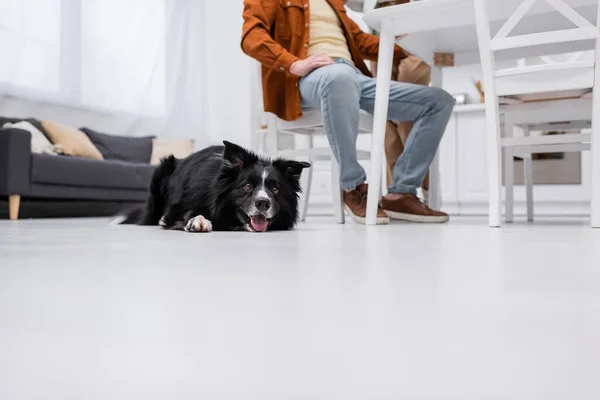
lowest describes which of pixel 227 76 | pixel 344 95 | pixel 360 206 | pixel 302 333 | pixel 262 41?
pixel 302 333

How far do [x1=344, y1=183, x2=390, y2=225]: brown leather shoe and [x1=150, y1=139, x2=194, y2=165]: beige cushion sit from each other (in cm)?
322

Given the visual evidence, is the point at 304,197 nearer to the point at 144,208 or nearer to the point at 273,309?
the point at 144,208

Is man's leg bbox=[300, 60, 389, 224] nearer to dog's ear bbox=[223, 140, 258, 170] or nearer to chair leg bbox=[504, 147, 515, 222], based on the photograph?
dog's ear bbox=[223, 140, 258, 170]

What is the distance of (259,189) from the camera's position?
1987 mm

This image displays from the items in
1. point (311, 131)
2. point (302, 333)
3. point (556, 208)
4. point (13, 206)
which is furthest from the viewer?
point (556, 208)

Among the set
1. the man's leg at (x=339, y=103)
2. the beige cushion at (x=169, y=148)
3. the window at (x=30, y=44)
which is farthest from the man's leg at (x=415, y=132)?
the window at (x=30, y=44)

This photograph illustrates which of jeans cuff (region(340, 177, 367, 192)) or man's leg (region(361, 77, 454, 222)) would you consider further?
man's leg (region(361, 77, 454, 222))

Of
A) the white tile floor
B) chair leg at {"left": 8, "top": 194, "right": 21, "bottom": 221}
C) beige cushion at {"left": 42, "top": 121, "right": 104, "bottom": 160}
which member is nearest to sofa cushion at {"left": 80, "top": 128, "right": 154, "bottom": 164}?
beige cushion at {"left": 42, "top": 121, "right": 104, "bottom": 160}

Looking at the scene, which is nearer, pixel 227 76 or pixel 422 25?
pixel 422 25

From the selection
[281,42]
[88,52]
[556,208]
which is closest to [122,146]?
[88,52]

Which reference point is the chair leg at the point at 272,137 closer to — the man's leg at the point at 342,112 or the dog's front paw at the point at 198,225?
the man's leg at the point at 342,112

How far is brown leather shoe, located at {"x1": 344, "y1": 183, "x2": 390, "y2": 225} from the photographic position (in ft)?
8.14

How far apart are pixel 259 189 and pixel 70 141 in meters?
3.09

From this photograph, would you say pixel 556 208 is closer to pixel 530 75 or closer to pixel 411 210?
pixel 411 210
